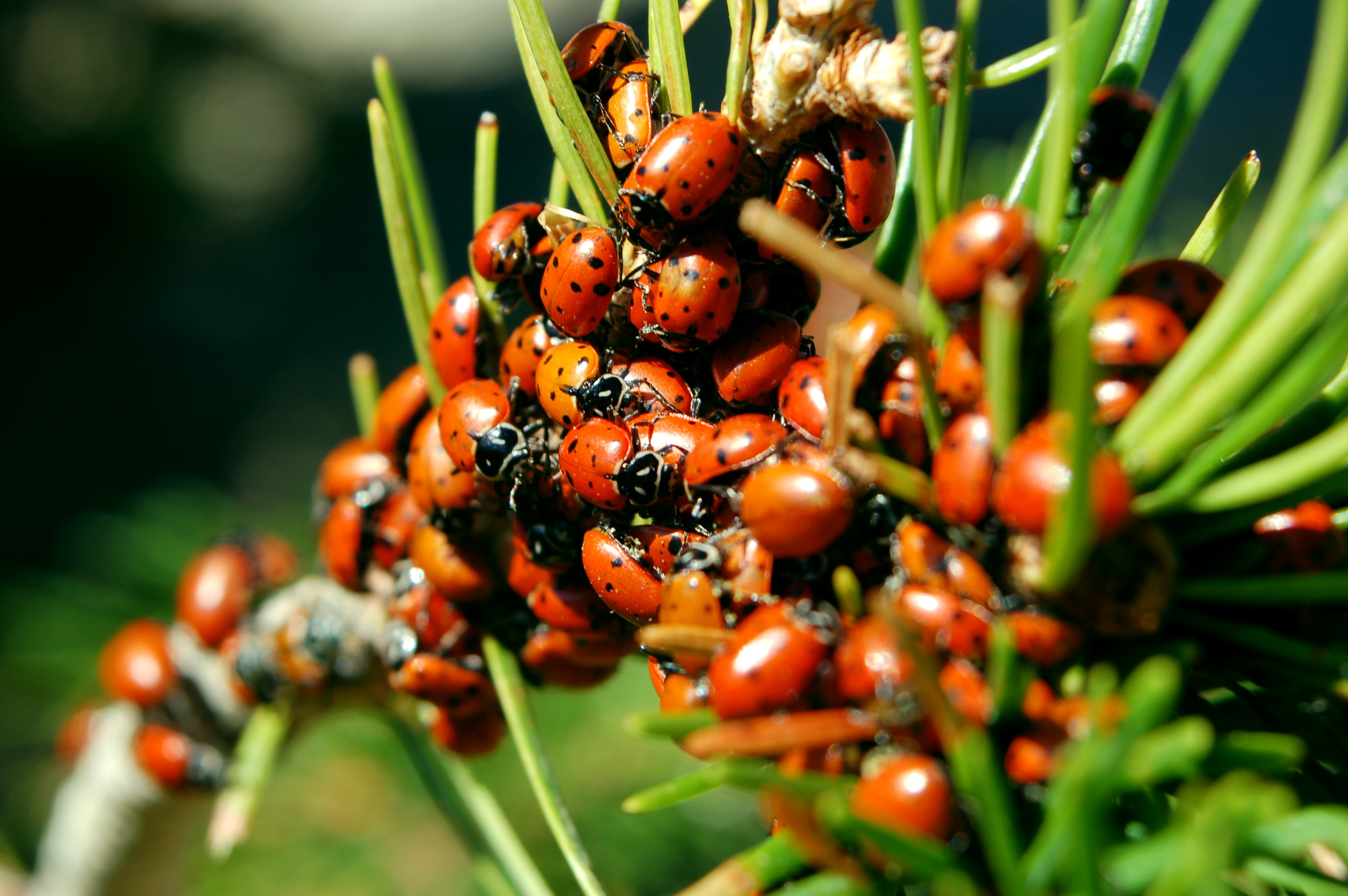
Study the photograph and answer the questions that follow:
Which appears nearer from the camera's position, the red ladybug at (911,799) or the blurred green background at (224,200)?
the red ladybug at (911,799)

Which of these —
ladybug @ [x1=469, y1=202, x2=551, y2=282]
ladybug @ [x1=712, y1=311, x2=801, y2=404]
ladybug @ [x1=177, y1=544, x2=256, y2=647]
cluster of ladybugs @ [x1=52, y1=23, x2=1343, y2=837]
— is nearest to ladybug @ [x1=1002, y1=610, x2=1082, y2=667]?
cluster of ladybugs @ [x1=52, y1=23, x2=1343, y2=837]

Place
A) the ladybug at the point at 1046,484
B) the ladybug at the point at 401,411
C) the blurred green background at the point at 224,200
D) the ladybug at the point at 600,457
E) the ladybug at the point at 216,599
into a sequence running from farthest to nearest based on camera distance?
the blurred green background at the point at 224,200 < the ladybug at the point at 216,599 < the ladybug at the point at 401,411 < the ladybug at the point at 600,457 < the ladybug at the point at 1046,484

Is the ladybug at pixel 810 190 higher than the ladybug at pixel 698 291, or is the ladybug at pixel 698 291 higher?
the ladybug at pixel 810 190

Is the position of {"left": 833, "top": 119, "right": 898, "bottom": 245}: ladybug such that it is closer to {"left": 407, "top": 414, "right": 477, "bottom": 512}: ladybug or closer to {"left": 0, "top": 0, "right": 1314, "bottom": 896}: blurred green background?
{"left": 407, "top": 414, "right": 477, "bottom": 512}: ladybug

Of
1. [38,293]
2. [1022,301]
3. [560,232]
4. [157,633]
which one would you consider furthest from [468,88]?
[1022,301]

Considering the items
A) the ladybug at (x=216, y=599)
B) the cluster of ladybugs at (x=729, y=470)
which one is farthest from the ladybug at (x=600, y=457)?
the ladybug at (x=216, y=599)

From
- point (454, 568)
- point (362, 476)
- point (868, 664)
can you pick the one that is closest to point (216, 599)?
point (362, 476)

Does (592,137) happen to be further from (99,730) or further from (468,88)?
(468,88)

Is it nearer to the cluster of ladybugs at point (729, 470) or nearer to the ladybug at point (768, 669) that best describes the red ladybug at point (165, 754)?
the cluster of ladybugs at point (729, 470)
